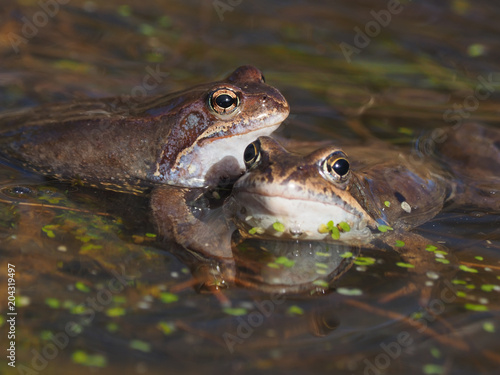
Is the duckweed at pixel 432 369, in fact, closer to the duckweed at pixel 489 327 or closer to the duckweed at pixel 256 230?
the duckweed at pixel 489 327

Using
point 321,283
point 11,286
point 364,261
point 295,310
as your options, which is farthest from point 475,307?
point 11,286

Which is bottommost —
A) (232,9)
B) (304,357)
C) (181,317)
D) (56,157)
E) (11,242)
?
(304,357)

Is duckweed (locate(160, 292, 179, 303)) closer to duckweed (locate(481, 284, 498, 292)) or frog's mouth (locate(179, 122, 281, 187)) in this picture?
frog's mouth (locate(179, 122, 281, 187))

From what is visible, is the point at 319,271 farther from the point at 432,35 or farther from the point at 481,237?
the point at 432,35

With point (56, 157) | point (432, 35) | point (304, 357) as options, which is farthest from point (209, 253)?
point (432, 35)
